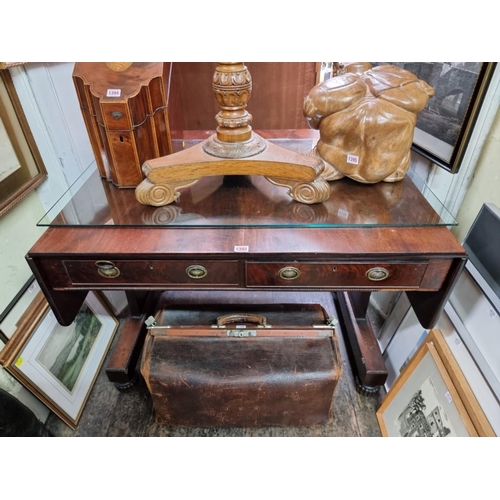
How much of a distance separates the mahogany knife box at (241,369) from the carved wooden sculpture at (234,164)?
411 millimetres

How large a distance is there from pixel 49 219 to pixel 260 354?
625 mm

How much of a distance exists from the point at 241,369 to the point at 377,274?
1.46 feet

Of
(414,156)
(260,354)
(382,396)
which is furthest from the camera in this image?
(382,396)

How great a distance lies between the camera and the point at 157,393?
3.15ft

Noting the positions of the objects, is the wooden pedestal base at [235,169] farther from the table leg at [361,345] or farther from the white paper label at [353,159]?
the table leg at [361,345]

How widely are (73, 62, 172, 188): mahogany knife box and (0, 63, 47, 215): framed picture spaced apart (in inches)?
10.6

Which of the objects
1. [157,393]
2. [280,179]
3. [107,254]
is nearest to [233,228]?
[280,179]

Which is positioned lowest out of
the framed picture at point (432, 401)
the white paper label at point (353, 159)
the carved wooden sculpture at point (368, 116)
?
the framed picture at point (432, 401)

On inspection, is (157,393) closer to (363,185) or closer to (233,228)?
(233,228)

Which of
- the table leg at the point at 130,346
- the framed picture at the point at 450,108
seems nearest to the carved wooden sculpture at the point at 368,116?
the framed picture at the point at 450,108

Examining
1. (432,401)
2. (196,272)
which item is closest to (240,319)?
(196,272)

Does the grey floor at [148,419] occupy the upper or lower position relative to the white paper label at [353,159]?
lower

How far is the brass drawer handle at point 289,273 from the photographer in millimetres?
728

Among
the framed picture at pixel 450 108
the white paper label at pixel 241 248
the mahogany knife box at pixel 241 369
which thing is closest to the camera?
the white paper label at pixel 241 248
